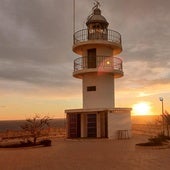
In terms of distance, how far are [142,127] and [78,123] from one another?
16.9 m

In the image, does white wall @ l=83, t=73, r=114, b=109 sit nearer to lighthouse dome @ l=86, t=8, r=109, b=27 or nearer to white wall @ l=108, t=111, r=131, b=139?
white wall @ l=108, t=111, r=131, b=139

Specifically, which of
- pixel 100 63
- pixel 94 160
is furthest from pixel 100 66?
pixel 94 160

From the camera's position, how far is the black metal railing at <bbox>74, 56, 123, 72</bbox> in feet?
95.9

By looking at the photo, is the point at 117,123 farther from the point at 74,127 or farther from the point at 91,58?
the point at 91,58

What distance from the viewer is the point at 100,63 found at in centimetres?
2928

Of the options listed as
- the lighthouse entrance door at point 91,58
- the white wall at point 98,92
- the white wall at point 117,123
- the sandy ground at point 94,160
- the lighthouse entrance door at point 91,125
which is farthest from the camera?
the lighthouse entrance door at point 91,58

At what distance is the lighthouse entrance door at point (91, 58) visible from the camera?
29703mm

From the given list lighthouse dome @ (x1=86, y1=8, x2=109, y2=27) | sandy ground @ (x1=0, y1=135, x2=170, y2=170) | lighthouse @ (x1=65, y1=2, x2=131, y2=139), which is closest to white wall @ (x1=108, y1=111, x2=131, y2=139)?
lighthouse @ (x1=65, y1=2, x2=131, y2=139)

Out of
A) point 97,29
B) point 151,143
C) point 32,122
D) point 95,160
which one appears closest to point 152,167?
point 95,160

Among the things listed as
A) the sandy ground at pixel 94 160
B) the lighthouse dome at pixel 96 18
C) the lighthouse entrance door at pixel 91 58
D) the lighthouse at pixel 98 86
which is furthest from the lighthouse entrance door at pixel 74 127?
the sandy ground at pixel 94 160

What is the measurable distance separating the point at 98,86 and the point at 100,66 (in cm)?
177

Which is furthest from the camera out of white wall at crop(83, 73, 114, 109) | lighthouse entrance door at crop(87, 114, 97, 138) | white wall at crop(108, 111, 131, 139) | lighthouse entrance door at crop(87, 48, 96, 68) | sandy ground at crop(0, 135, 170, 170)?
lighthouse entrance door at crop(87, 48, 96, 68)

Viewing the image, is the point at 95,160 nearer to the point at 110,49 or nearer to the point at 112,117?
the point at 112,117

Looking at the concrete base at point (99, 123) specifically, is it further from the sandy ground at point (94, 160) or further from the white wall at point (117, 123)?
the sandy ground at point (94, 160)
